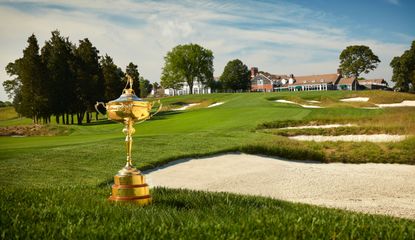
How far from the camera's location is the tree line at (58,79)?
4050 centimetres

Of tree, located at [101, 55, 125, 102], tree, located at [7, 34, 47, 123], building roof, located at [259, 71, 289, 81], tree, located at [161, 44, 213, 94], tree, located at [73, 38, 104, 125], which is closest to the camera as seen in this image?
tree, located at [7, 34, 47, 123]

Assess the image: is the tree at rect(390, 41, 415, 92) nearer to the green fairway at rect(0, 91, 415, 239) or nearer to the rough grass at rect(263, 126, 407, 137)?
the green fairway at rect(0, 91, 415, 239)

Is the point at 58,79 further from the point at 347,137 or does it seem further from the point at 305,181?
the point at 305,181

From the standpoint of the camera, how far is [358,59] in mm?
96188

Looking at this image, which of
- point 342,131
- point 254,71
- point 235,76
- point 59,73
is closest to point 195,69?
point 235,76

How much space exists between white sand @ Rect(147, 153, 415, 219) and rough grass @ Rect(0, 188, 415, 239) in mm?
3617

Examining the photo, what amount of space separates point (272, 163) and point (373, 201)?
5.03 metres

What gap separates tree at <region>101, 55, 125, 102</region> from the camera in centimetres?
5469

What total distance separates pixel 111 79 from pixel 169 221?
171 feet

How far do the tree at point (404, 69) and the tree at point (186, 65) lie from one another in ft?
140

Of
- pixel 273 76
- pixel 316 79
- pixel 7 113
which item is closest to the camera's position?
pixel 7 113

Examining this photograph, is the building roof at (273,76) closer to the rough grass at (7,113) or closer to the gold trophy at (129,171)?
the rough grass at (7,113)

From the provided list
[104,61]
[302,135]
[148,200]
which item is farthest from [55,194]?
[104,61]

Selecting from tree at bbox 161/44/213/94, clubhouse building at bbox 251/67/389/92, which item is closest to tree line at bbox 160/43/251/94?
tree at bbox 161/44/213/94
